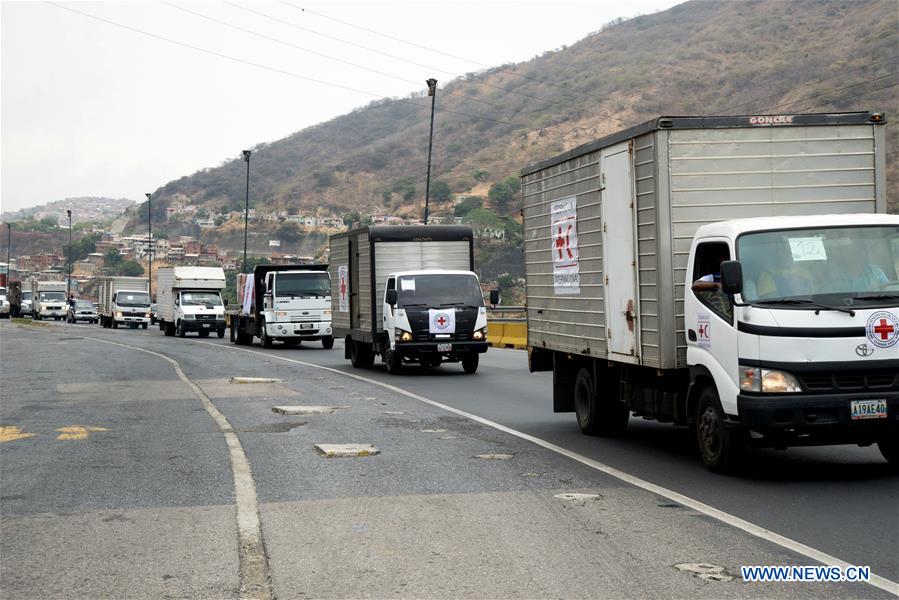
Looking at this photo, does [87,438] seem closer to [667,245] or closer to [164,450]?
[164,450]

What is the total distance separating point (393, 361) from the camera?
23.9m

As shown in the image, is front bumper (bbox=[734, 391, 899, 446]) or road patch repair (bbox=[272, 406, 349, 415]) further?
road patch repair (bbox=[272, 406, 349, 415])

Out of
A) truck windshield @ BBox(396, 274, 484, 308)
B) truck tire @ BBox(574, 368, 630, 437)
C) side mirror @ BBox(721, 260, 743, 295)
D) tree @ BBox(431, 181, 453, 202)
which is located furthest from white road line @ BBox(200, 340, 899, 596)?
tree @ BBox(431, 181, 453, 202)

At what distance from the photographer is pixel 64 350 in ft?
116

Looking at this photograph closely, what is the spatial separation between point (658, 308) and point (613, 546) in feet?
12.7

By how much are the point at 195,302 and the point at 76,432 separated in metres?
36.9

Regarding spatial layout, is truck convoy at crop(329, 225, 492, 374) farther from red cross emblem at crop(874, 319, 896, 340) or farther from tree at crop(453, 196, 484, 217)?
tree at crop(453, 196, 484, 217)

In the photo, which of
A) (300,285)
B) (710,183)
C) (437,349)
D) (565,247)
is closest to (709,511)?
(710,183)

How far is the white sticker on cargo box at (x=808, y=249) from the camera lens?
9344mm

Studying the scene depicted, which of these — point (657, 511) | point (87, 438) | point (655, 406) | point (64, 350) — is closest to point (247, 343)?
point (64, 350)

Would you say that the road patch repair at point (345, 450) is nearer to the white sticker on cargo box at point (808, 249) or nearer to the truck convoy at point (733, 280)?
the truck convoy at point (733, 280)

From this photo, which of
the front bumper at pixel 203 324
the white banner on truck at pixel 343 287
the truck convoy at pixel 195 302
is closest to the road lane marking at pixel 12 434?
the white banner on truck at pixel 343 287

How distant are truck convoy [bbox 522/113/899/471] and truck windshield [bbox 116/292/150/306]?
174 ft

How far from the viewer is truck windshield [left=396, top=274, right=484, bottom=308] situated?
23609 mm
